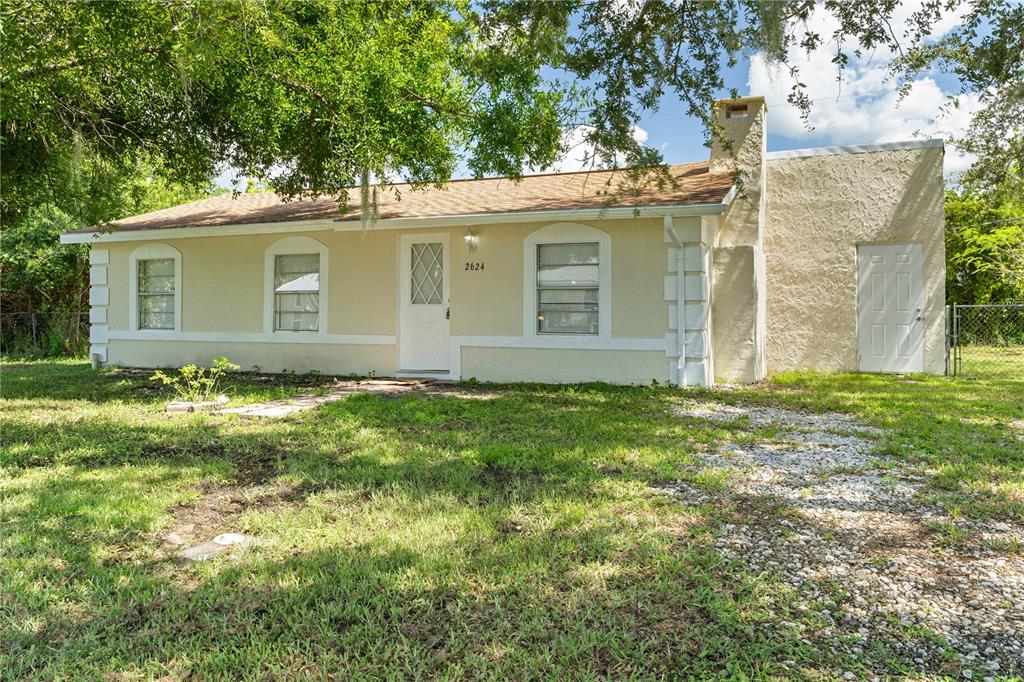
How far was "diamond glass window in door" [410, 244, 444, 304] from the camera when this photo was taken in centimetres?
978

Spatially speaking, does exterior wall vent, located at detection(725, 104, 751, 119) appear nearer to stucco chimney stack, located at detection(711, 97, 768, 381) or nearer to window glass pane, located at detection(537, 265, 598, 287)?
stucco chimney stack, located at detection(711, 97, 768, 381)

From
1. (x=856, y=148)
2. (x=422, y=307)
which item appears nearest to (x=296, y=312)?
(x=422, y=307)

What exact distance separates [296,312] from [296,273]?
0.65 meters

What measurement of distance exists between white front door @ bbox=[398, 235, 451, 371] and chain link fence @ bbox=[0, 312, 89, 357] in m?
9.62

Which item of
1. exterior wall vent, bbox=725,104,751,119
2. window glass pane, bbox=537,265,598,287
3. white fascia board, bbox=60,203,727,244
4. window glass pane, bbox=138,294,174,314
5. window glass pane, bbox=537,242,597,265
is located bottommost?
window glass pane, bbox=138,294,174,314

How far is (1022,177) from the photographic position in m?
9.68

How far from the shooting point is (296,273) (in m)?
10.5

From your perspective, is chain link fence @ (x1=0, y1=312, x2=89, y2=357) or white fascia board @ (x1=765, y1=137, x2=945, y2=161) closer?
white fascia board @ (x1=765, y1=137, x2=945, y2=161)

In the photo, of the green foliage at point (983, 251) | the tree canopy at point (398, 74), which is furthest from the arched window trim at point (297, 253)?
the green foliage at point (983, 251)

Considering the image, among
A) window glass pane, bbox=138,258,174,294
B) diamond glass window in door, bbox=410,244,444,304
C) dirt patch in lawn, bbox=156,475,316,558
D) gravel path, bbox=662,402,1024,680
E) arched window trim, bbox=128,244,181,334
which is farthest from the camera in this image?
window glass pane, bbox=138,258,174,294

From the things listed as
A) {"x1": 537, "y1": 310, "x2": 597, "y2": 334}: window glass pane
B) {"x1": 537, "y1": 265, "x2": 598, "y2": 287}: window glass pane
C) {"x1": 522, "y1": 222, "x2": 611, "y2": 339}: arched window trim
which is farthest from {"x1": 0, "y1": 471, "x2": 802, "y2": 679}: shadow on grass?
{"x1": 537, "y1": 265, "x2": 598, "y2": 287}: window glass pane

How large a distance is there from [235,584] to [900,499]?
354cm

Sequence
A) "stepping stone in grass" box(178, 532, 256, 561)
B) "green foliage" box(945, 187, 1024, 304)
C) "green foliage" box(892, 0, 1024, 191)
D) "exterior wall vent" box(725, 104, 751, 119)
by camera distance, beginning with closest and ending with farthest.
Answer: "stepping stone in grass" box(178, 532, 256, 561)
"green foliage" box(892, 0, 1024, 191)
"exterior wall vent" box(725, 104, 751, 119)
"green foliage" box(945, 187, 1024, 304)

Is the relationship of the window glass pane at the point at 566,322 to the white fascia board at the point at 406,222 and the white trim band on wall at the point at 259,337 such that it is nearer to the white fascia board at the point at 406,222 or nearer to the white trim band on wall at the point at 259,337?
the white fascia board at the point at 406,222
